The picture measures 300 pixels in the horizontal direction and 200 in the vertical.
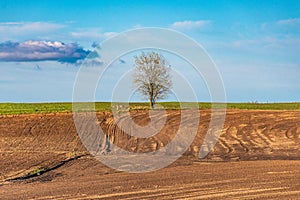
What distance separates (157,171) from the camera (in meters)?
19.3

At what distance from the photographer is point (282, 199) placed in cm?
1307

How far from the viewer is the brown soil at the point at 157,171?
580 inches

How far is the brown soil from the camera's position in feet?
48.3

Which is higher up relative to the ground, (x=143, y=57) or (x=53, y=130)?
(x=143, y=57)

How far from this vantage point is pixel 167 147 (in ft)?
93.8

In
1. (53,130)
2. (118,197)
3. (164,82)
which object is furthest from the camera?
(164,82)

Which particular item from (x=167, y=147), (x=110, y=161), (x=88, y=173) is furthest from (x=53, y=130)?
(x=88, y=173)

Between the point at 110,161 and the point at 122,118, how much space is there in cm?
2044

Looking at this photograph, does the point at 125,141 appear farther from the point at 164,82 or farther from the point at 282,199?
the point at 164,82

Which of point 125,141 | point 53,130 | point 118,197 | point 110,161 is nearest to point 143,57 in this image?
point 53,130

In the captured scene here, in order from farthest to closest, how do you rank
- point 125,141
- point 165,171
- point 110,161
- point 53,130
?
point 53,130 → point 125,141 → point 110,161 → point 165,171

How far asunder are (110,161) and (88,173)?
10.7 ft

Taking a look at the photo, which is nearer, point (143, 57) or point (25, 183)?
point (25, 183)

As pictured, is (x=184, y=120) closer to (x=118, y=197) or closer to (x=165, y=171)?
(x=165, y=171)
